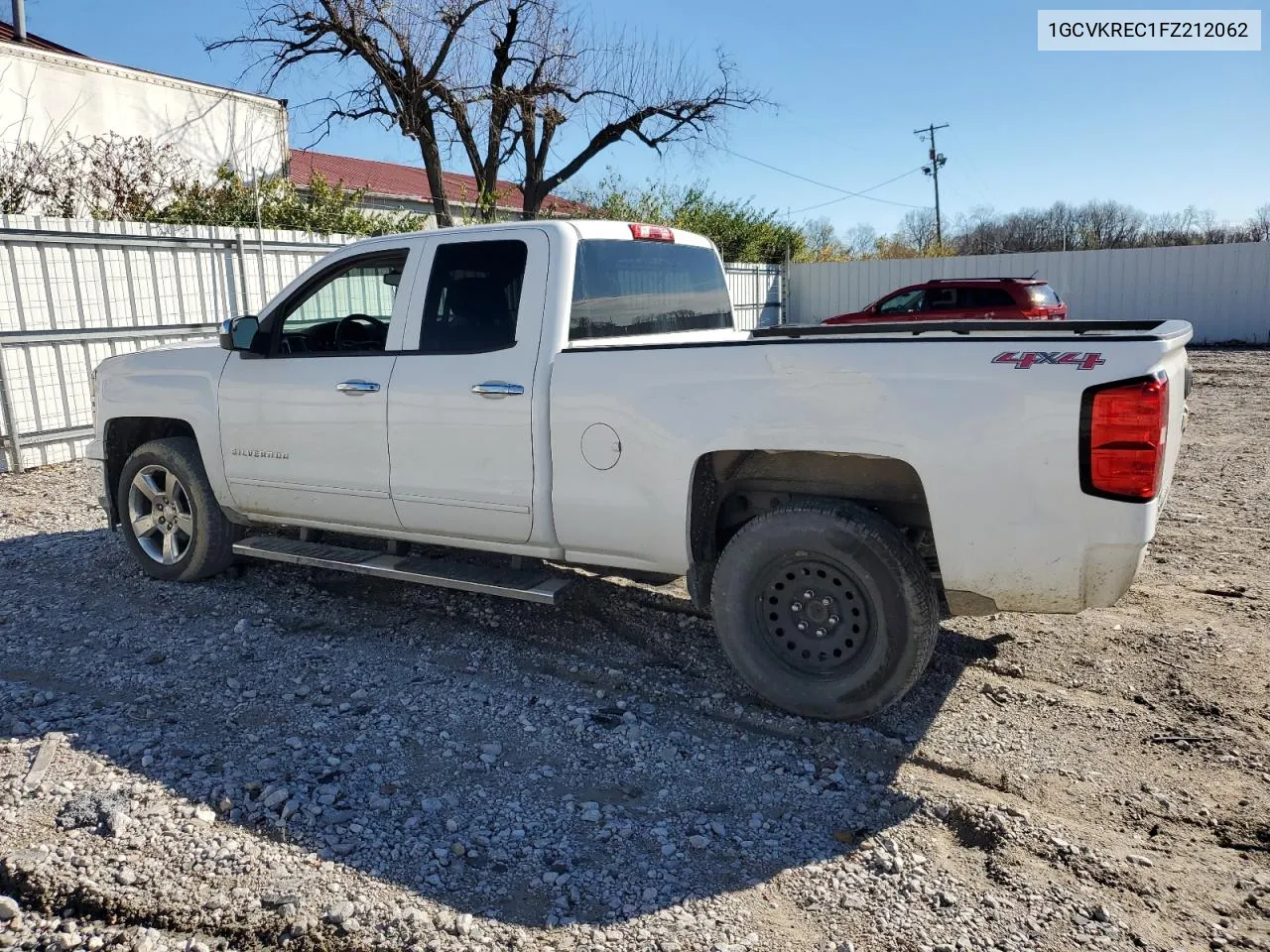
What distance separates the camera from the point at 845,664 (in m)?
4.00

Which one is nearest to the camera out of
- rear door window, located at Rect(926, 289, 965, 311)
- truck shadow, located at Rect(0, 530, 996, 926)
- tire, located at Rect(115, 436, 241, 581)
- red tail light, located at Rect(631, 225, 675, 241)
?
truck shadow, located at Rect(0, 530, 996, 926)

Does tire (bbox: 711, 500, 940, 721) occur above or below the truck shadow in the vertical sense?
above

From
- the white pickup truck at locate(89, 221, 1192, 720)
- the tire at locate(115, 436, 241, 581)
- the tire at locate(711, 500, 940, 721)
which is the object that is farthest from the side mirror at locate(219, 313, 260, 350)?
the tire at locate(711, 500, 940, 721)

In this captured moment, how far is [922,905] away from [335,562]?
3467mm

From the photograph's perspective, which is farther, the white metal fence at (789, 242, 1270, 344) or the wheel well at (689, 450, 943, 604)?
the white metal fence at (789, 242, 1270, 344)

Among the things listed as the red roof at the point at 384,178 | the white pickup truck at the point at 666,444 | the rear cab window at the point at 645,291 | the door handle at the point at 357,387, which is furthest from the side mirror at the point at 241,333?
the red roof at the point at 384,178

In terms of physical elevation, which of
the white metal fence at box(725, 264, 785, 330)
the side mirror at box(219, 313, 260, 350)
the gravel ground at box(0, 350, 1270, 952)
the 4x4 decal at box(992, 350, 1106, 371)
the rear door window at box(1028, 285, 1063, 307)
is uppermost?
the white metal fence at box(725, 264, 785, 330)

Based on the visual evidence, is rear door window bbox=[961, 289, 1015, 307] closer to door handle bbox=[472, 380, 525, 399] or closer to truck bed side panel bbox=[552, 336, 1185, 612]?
truck bed side panel bbox=[552, 336, 1185, 612]

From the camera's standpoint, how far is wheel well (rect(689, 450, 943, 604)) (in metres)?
3.95

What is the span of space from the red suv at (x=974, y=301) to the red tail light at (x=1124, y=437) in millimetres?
14318

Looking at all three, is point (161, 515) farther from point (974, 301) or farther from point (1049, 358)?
point (974, 301)

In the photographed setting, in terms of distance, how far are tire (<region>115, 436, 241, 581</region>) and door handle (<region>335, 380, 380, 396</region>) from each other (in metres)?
1.34

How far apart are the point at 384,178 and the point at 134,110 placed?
11486 millimetres

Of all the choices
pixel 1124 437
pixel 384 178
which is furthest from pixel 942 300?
pixel 384 178
